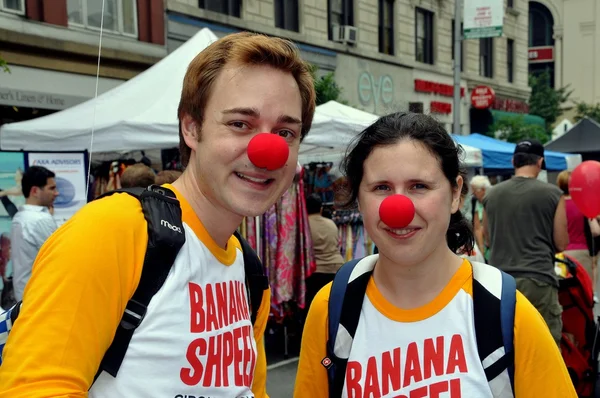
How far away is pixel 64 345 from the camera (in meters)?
1.20

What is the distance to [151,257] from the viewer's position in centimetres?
139

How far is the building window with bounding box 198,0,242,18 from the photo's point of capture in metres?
14.1

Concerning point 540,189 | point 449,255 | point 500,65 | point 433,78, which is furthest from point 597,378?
point 500,65

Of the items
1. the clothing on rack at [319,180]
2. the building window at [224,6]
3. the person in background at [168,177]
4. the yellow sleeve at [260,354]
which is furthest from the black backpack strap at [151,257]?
the building window at [224,6]

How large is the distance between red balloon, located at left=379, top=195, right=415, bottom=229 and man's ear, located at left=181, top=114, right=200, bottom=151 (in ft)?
1.83

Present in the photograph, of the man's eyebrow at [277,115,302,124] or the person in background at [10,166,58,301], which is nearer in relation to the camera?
the man's eyebrow at [277,115,302,124]

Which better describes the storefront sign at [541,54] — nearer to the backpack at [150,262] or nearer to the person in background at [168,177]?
the person in background at [168,177]

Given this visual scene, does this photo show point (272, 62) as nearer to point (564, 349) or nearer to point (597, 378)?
point (564, 349)

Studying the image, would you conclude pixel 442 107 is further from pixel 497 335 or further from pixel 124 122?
pixel 497 335

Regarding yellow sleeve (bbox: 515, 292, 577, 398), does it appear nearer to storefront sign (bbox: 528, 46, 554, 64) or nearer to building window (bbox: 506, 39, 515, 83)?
building window (bbox: 506, 39, 515, 83)

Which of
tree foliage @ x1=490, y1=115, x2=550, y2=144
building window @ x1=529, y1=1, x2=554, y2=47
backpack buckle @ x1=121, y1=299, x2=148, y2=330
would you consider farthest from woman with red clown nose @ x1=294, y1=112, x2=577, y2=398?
building window @ x1=529, y1=1, x2=554, y2=47

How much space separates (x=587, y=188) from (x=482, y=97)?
56.7 feet

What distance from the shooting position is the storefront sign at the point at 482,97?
72.6 feet

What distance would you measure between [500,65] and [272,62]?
84.5 ft
